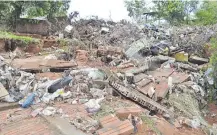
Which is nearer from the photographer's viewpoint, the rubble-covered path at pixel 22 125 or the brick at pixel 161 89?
the rubble-covered path at pixel 22 125

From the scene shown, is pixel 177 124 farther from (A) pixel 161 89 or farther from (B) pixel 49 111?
(B) pixel 49 111

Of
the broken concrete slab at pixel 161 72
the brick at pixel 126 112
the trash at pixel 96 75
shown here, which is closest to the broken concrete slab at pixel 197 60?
the broken concrete slab at pixel 161 72

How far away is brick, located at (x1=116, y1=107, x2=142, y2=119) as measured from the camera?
5078 mm

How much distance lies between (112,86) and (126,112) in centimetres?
126

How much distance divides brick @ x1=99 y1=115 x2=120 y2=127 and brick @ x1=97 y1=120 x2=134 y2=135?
0.09 meters

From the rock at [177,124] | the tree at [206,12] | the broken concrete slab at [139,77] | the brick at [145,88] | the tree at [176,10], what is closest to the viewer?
the rock at [177,124]

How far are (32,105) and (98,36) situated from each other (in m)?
8.66

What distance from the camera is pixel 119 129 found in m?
4.48

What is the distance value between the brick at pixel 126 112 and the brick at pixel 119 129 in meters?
0.41

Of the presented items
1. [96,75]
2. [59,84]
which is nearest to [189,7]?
[96,75]

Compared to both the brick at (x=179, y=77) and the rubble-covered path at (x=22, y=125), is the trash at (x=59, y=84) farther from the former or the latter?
the brick at (x=179, y=77)

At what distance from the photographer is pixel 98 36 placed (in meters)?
13.8

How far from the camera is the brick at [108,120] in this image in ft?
15.2

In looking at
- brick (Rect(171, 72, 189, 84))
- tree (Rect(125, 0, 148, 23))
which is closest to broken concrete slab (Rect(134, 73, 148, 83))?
brick (Rect(171, 72, 189, 84))
